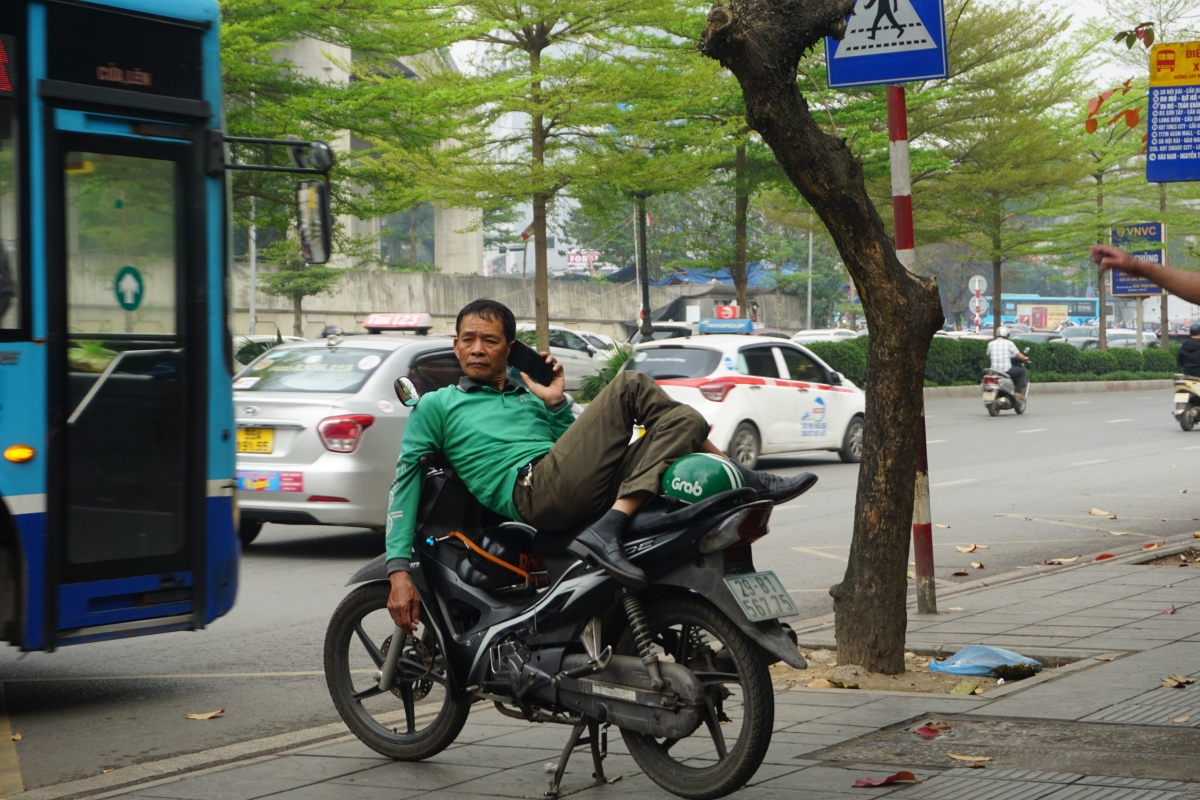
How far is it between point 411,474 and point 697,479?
1.04 meters

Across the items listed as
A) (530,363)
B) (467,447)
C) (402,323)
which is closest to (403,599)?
(467,447)

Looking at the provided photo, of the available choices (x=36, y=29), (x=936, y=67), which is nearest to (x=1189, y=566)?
(x=936, y=67)

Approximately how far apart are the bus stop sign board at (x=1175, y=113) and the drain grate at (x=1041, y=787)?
678 centimetres

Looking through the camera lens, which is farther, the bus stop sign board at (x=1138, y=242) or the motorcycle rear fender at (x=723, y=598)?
the bus stop sign board at (x=1138, y=242)

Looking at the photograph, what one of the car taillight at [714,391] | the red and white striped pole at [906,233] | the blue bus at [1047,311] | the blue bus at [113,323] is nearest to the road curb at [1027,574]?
the red and white striped pole at [906,233]

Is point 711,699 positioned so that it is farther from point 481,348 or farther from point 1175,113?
point 1175,113

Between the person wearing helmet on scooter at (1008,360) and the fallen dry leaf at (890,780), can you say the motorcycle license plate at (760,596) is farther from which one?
the person wearing helmet on scooter at (1008,360)

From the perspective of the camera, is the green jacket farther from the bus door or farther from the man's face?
the bus door

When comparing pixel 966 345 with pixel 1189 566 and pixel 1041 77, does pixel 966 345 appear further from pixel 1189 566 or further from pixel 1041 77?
pixel 1189 566

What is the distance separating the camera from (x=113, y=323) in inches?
252

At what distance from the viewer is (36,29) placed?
615 cm

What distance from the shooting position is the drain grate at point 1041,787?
4.33 meters

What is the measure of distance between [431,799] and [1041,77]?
35.1 m

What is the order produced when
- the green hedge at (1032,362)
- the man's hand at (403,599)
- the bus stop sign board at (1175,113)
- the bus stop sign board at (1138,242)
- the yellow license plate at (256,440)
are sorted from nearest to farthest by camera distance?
1. the man's hand at (403,599)
2. the bus stop sign board at (1175,113)
3. the yellow license plate at (256,440)
4. the green hedge at (1032,362)
5. the bus stop sign board at (1138,242)
